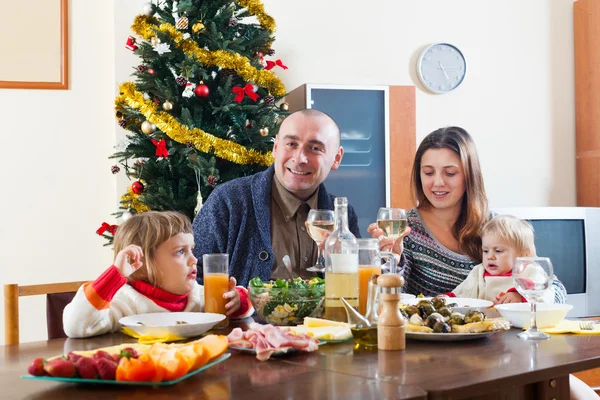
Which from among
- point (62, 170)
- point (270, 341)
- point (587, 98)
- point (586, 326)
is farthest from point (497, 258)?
point (587, 98)

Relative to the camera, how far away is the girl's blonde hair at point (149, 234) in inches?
71.4

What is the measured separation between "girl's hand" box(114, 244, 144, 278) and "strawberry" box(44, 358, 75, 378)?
1.49 feet

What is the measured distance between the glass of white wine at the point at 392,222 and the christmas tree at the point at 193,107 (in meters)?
1.58

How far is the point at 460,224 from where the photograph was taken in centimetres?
272

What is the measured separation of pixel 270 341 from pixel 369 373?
231mm

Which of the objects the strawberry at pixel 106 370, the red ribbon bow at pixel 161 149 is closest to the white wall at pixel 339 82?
the red ribbon bow at pixel 161 149

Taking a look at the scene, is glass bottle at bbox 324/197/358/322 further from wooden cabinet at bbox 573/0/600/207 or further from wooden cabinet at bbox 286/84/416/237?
wooden cabinet at bbox 573/0/600/207

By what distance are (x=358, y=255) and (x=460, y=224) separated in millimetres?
1212

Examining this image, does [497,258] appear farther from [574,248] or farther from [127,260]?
[574,248]

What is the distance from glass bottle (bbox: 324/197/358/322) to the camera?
154cm

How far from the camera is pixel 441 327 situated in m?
1.49

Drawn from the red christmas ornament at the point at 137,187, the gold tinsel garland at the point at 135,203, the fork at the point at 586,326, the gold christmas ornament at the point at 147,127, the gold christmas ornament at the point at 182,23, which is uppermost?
the gold christmas ornament at the point at 182,23

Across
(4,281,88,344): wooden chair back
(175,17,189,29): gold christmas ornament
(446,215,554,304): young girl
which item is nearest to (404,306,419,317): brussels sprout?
(446,215,554,304): young girl

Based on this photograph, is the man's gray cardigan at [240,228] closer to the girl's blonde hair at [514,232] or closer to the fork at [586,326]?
the girl's blonde hair at [514,232]
